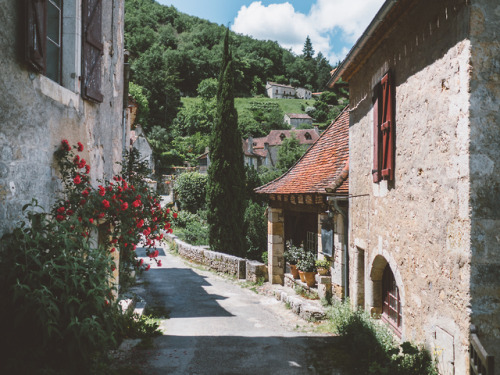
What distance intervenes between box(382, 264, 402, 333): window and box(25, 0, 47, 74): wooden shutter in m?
5.50

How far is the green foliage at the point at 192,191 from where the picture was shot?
1044 inches

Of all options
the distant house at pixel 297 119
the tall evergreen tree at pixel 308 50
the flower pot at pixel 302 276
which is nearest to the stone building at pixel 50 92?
the flower pot at pixel 302 276

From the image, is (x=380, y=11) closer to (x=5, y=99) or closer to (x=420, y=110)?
(x=420, y=110)

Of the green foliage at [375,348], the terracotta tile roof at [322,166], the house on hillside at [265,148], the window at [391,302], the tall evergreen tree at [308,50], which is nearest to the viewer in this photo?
the green foliage at [375,348]

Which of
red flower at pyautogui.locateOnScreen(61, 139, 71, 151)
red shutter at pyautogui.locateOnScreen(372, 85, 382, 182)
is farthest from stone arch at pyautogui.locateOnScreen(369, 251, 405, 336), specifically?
red flower at pyautogui.locateOnScreen(61, 139, 71, 151)

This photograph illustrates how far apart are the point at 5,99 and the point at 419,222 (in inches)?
168

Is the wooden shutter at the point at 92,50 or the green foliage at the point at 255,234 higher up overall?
the wooden shutter at the point at 92,50

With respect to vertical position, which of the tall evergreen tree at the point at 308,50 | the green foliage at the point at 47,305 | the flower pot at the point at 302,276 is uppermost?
the tall evergreen tree at the point at 308,50

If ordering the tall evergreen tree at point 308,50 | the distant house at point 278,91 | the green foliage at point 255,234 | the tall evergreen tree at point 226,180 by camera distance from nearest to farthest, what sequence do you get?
the tall evergreen tree at point 226,180 < the green foliage at point 255,234 < the distant house at point 278,91 < the tall evergreen tree at point 308,50

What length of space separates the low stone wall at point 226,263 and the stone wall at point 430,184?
22.5 ft

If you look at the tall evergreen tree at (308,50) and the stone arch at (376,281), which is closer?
the stone arch at (376,281)

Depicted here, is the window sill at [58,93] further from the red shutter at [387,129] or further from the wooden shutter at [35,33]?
the red shutter at [387,129]

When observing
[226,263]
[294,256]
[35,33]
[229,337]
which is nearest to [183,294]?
[294,256]

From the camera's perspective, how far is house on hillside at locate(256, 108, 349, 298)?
8.50m
